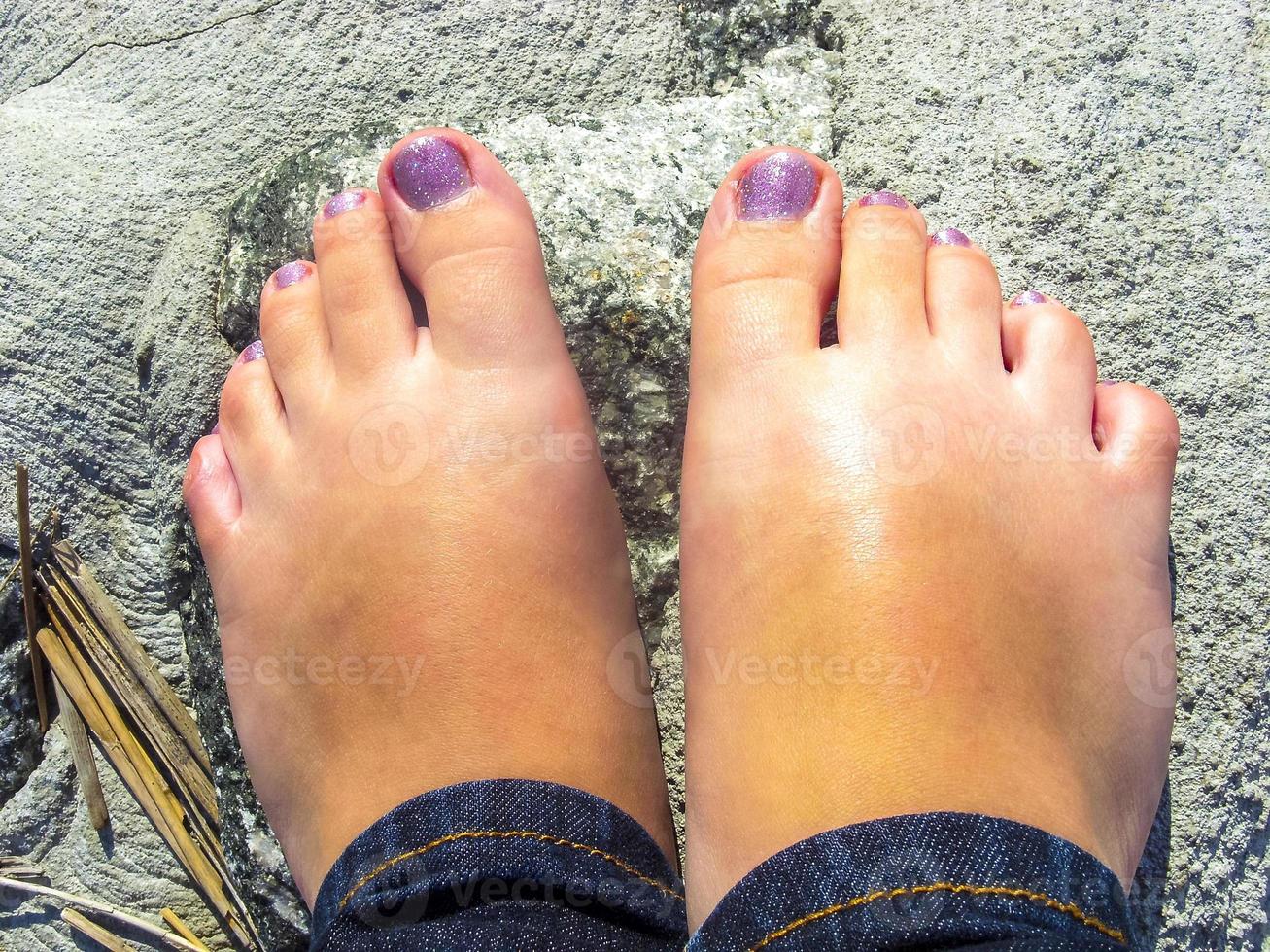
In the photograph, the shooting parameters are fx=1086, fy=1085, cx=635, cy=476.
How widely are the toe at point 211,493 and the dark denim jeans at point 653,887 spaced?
381 mm

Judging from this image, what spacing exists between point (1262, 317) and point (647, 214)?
0.63m

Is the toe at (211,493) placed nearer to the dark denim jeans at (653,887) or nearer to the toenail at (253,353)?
the toenail at (253,353)

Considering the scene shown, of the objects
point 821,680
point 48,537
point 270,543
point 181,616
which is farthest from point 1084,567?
point 48,537

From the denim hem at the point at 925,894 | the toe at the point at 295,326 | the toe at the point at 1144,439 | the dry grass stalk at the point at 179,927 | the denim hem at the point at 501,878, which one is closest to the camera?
the denim hem at the point at 925,894

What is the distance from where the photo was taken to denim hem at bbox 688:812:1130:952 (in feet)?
2.63

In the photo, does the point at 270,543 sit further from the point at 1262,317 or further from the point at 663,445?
the point at 1262,317

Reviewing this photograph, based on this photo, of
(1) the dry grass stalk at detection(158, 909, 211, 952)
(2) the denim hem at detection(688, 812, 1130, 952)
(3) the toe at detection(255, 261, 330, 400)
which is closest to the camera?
(2) the denim hem at detection(688, 812, 1130, 952)

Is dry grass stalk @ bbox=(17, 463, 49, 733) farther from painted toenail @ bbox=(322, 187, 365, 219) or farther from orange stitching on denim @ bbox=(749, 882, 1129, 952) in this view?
orange stitching on denim @ bbox=(749, 882, 1129, 952)

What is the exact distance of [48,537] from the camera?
1251 millimetres

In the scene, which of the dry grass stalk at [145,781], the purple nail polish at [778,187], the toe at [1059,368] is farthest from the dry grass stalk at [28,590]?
the toe at [1059,368]

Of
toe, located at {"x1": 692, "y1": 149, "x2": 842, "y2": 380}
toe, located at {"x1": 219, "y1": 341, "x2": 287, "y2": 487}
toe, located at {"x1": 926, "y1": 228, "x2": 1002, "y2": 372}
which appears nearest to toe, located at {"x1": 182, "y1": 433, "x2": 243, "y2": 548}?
toe, located at {"x1": 219, "y1": 341, "x2": 287, "y2": 487}

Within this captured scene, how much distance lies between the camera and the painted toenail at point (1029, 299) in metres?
1.12

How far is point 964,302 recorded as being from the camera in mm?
1100

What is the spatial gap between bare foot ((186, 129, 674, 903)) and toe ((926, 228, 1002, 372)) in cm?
38
